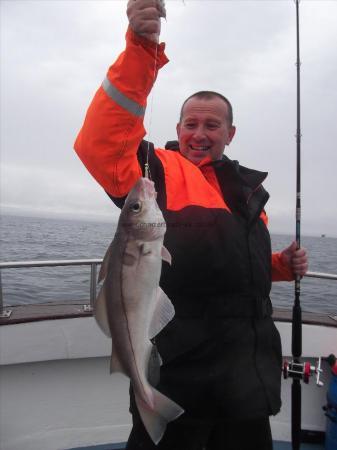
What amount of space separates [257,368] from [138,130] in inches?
62.8

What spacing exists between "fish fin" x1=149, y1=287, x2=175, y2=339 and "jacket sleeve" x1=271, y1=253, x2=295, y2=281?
64.0 inches

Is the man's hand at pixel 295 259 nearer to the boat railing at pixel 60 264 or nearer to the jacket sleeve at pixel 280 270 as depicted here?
the jacket sleeve at pixel 280 270

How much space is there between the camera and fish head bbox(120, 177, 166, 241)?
1.94 metres

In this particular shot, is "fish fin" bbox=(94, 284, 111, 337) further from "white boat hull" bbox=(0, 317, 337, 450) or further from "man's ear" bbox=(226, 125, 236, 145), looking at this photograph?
"white boat hull" bbox=(0, 317, 337, 450)

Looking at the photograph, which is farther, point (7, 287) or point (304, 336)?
point (7, 287)

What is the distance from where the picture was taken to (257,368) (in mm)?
2393

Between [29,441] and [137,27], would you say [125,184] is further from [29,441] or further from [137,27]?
[29,441]

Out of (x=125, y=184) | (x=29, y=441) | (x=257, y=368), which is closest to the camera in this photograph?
(x=125, y=184)

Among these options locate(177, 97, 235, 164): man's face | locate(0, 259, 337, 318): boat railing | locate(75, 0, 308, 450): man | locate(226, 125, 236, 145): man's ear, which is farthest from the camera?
locate(0, 259, 337, 318): boat railing

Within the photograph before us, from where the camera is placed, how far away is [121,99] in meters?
2.02

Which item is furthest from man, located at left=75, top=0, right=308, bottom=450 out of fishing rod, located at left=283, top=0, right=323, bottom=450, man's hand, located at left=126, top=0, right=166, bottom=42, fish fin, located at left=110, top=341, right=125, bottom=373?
fishing rod, located at left=283, top=0, right=323, bottom=450

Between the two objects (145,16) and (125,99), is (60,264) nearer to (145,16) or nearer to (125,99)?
(125,99)

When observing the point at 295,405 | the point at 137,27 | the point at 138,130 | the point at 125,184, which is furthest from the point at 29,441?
the point at 137,27

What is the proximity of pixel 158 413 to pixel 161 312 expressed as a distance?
52 centimetres
